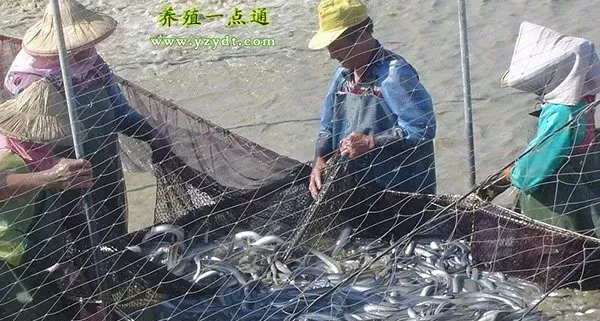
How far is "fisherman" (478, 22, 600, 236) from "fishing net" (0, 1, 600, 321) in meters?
0.03

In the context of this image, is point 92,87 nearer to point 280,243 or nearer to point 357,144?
point 280,243

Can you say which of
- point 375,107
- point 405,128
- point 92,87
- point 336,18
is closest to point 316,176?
point 375,107

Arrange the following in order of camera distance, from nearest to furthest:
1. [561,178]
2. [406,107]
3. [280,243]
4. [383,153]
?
[561,178], [406,107], [383,153], [280,243]

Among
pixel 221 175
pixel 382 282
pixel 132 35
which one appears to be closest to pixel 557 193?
pixel 382 282

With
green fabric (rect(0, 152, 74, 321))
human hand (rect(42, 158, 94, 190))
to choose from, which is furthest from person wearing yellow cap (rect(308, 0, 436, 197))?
green fabric (rect(0, 152, 74, 321))

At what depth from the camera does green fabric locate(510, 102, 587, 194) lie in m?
5.34

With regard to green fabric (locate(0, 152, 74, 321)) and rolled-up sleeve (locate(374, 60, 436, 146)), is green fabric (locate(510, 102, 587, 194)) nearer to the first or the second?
rolled-up sleeve (locate(374, 60, 436, 146))

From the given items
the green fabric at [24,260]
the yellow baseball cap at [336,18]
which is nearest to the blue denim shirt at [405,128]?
the yellow baseball cap at [336,18]

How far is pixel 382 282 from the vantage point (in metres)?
5.75

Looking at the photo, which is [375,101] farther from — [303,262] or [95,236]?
[95,236]

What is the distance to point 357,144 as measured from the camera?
5.80m

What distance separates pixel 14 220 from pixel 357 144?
6.02 ft

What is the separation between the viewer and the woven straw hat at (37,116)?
524 cm

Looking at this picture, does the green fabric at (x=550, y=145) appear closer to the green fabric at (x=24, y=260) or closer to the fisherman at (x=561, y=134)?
the fisherman at (x=561, y=134)
